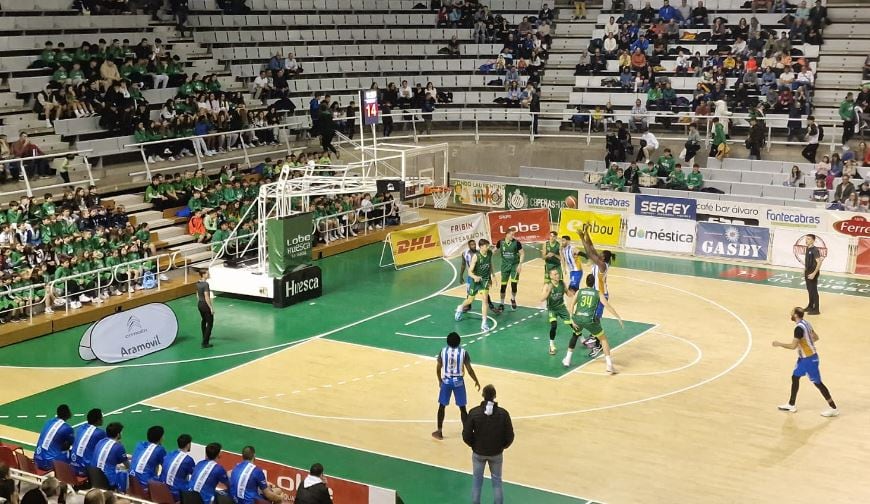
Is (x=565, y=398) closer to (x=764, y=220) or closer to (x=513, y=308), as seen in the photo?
(x=513, y=308)

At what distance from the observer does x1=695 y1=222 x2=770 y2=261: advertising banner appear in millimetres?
31234

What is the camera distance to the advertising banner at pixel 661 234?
106 feet

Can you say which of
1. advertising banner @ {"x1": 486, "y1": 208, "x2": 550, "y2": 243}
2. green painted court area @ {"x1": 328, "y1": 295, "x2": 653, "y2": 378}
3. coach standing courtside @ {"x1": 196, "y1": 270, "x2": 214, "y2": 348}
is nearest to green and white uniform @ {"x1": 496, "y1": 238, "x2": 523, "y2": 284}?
green painted court area @ {"x1": 328, "y1": 295, "x2": 653, "y2": 378}

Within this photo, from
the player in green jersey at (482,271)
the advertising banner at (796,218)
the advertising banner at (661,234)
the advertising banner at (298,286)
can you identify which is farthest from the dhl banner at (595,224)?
the player in green jersey at (482,271)

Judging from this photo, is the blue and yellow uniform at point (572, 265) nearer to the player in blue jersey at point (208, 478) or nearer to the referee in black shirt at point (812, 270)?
the referee in black shirt at point (812, 270)

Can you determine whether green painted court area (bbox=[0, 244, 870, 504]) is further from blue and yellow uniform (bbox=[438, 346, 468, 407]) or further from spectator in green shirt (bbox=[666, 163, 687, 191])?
spectator in green shirt (bbox=[666, 163, 687, 191])

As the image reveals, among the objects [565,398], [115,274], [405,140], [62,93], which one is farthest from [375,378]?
[405,140]

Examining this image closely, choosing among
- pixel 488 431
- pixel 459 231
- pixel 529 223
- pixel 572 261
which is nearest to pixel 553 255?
pixel 572 261

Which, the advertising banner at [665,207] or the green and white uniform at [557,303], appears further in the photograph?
the advertising banner at [665,207]

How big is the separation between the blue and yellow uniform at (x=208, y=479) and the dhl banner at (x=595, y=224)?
2066 cm

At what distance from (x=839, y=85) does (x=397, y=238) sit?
1742 cm

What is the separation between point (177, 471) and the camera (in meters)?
14.0

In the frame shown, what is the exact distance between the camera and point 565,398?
2022cm

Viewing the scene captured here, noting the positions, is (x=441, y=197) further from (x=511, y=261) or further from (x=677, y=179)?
(x=511, y=261)
